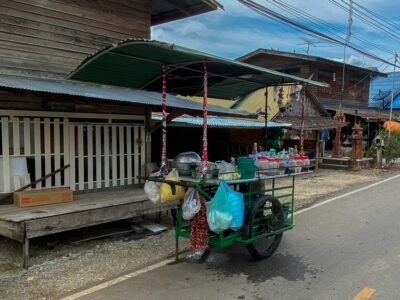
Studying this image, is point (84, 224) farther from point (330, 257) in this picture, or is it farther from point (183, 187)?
point (330, 257)

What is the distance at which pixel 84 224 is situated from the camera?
6172 millimetres

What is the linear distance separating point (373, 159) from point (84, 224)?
18.2 meters

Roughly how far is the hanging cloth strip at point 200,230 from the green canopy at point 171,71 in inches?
79.5

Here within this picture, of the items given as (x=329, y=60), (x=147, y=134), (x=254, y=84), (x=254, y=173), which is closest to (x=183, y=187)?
(x=254, y=173)

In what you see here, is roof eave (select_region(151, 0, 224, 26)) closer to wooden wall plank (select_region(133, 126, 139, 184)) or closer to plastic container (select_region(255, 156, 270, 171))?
wooden wall plank (select_region(133, 126, 139, 184))

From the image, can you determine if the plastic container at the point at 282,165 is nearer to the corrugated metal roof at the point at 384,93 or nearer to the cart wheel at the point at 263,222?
the cart wheel at the point at 263,222

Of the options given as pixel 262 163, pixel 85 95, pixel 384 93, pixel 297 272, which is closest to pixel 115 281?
pixel 297 272

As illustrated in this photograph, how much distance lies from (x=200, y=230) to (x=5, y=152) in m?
3.90

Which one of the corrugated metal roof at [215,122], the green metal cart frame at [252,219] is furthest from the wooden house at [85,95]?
the corrugated metal roof at [215,122]

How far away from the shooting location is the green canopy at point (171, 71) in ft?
18.1

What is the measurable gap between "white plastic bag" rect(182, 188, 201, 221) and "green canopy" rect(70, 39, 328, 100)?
1810 mm

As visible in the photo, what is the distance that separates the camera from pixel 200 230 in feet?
16.6

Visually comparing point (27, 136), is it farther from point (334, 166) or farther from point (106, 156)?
point (334, 166)

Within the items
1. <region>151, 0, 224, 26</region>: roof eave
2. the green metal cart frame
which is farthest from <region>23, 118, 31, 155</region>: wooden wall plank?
<region>151, 0, 224, 26</region>: roof eave
